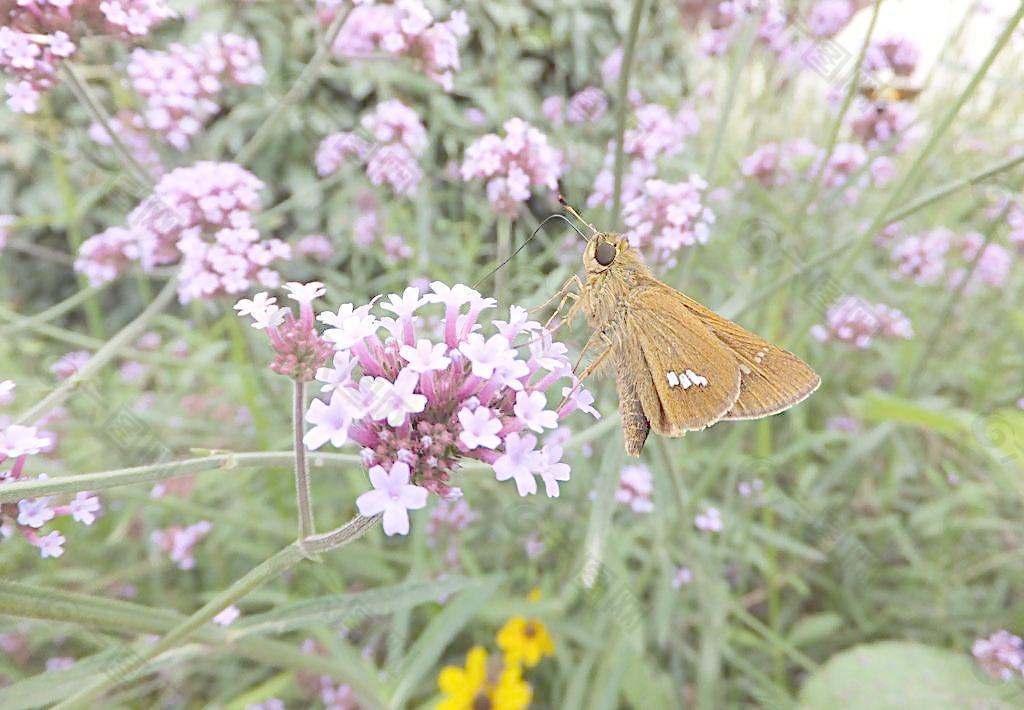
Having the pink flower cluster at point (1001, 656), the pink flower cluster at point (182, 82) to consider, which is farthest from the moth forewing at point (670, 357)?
the pink flower cluster at point (182, 82)

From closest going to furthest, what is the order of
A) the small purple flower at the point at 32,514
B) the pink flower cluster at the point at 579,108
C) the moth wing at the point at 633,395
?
the small purple flower at the point at 32,514 < the moth wing at the point at 633,395 < the pink flower cluster at the point at 579,108

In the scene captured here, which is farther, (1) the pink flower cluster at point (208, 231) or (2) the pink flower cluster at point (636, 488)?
(2) the pink flower cluster at point (636, 488)

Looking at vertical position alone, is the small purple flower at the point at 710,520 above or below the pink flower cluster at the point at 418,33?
below

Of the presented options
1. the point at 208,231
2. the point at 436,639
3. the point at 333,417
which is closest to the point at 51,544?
the point at 333,417

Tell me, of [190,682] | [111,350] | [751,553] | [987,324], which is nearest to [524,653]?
[751,553]

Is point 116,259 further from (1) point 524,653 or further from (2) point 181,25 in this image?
(2) point 181,25

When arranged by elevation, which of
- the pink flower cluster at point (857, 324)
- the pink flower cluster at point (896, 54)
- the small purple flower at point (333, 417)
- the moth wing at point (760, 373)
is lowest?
the small purple flower at point (333, 417)

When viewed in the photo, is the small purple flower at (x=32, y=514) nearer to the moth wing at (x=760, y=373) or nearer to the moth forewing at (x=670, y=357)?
the moth forewing at (x=670, y=357)
